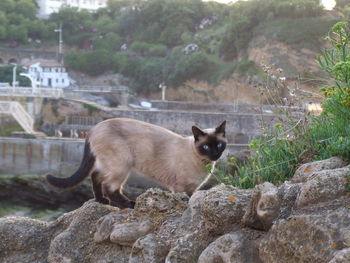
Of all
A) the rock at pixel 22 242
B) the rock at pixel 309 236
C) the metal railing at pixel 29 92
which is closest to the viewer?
the rock at pixel 309 236

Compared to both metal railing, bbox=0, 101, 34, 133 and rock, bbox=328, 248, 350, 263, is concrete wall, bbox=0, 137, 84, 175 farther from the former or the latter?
rock, bbox=328, 248, 350, 263

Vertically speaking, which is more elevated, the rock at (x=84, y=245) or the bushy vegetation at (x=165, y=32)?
the bushy vegetation at (x=165, y=32)

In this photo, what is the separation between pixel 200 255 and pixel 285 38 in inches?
2339

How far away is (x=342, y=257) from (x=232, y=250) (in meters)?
0.82

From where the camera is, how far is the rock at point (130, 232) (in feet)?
14.8

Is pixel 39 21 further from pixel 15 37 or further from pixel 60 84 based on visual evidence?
pixel 60 84

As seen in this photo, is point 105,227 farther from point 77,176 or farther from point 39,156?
point 39,156

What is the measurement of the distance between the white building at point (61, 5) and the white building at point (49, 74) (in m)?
30.2

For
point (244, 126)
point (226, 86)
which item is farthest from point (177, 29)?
point (244, 126)

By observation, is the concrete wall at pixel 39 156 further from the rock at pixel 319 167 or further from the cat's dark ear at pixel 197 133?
the rock at pixel 319 167

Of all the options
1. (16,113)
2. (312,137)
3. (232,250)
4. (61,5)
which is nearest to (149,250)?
(232,250)

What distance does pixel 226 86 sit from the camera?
6388 centimetres

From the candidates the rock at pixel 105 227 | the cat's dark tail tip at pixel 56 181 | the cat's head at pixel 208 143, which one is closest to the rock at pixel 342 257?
the rock at pixel 105 227

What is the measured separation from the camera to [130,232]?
454 centimetres
